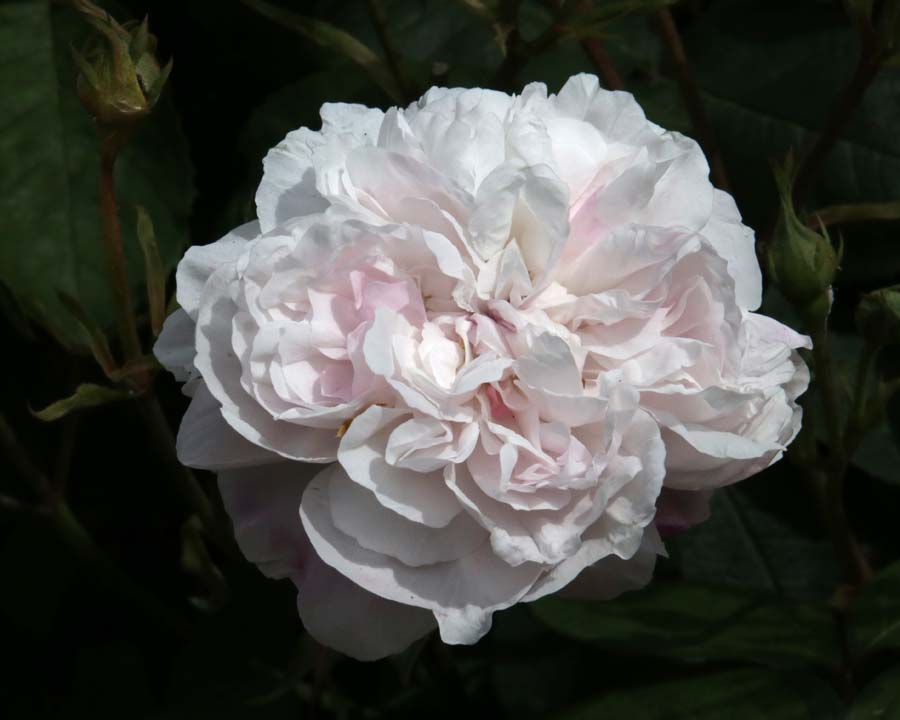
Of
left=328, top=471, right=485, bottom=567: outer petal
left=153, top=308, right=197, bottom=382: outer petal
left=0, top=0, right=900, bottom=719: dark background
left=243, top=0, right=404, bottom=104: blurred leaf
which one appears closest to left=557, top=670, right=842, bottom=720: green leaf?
left=0, top=0, right=900, bottom=719: dark background

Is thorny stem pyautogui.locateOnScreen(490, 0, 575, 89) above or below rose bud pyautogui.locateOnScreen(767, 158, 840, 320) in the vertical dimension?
above

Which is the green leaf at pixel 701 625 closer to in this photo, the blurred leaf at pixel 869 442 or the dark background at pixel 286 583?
the dark background at pixel 286 583

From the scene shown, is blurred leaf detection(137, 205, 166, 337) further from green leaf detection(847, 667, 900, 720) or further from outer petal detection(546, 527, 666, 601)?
green leaf detection(847, 667, 900, 720)

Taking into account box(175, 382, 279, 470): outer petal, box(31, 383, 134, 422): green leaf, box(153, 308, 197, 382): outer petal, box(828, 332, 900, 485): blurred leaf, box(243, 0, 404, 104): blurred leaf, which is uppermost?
box(243, 0, 404, 104): blurred leaf

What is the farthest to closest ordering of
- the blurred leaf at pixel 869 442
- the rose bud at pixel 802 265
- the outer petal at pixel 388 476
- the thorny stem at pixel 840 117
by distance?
the blurred leaf at pixel 869 442
the thorny stem at pixel 840 117
the rose bud at pixel 802 265
the outer petal at pixel 388 476

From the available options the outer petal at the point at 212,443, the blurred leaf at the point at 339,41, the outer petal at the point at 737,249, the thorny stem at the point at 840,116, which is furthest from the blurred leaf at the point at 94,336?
the thorny stem at the point at 840,116

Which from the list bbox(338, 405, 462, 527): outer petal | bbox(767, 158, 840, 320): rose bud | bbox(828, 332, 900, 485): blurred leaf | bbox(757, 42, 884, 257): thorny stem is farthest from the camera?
bbox(828, 332, 900, 485): blurred leaf

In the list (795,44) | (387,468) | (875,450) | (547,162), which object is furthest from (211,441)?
(795,44)
